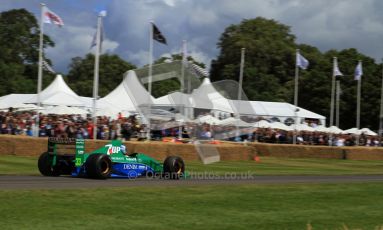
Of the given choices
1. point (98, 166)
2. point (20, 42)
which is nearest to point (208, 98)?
point (98, 166)

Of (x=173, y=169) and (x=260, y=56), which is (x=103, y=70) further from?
(x=173, y=169)

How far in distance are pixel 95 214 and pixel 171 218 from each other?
128 centimetres

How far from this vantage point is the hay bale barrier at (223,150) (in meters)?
25.7

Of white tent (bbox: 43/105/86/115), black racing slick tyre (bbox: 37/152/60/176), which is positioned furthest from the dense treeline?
black racing slick tyre (bbox: 37/152/60/176)

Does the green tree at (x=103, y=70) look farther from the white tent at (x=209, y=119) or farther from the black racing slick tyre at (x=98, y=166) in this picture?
the black racing slick tyre at (x=98, y=166)

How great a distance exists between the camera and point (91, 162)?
16.6 metres

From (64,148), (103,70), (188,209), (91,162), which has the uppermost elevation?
(103,70)

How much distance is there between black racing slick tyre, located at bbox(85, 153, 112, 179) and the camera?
16516 millimetres

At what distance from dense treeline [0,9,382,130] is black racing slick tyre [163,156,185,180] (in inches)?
2319

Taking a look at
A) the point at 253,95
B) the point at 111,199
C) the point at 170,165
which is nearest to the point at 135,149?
the point at 170,165

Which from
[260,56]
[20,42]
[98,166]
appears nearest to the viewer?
[98,166]

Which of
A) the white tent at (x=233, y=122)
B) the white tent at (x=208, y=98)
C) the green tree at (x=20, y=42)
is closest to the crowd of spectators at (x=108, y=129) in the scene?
the white tent at (x=233, y=122)

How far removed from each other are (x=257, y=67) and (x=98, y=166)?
88.0 m

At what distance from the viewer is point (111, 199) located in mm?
11984
